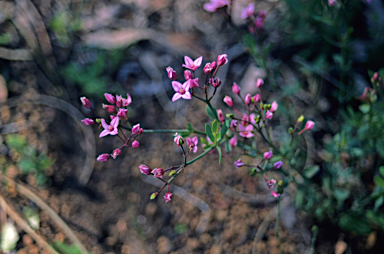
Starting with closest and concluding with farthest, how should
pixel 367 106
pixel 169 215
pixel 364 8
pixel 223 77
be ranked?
pixel 367 106, pixel 169 215, pixel 364 8, pixel 223 77

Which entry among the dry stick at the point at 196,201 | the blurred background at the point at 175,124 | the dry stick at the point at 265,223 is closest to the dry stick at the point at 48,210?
the blurred background at the point at 175,124

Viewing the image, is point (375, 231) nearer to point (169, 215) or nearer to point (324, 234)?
point (324, 234)

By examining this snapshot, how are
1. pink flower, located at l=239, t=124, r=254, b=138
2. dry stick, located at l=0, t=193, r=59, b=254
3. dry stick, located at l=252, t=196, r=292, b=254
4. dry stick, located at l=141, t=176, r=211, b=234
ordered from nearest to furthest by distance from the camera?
pink flower, located at l=239, t=124, r=254, b=138
dry stick, located at l=0, t=193, r=59, b=254
dry stick, located at l=252, t=196, r=292, b=254
dry stick, located at l=141, t=176, r=211, b=234

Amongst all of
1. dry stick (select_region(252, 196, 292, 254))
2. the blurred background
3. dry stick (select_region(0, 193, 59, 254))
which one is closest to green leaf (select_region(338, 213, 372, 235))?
the blurred background

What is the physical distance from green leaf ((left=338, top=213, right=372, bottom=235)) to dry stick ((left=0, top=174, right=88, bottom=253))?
214cm

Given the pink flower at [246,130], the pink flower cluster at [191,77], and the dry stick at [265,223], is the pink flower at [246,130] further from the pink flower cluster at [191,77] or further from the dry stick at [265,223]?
the dry stick at [265,223]

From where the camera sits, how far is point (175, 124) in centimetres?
313

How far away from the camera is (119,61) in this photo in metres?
3.35

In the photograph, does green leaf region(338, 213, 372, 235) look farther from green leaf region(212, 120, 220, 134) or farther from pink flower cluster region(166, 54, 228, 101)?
pink flower cluster region(166, 54, 228, 101)

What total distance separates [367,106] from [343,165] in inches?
35.6

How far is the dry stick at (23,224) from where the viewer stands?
7.50 feet

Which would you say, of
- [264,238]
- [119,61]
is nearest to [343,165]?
[264,238]

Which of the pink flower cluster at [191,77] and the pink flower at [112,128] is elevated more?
the pink flower cluster at [191,77]

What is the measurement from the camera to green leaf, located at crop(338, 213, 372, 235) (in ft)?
6.72
